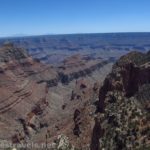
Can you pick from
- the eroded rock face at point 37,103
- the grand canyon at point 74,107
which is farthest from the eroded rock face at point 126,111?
the eroded rock face at point 37,103

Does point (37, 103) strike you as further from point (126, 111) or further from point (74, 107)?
point (126, 111)

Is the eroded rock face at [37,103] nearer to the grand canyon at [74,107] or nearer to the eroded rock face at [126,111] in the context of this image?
the grand canyon at [74,107]

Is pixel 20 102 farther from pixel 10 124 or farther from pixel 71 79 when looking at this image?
pixel 71 79

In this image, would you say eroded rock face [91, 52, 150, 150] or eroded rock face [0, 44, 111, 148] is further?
eroded rock face [0, 44, 111, 148]

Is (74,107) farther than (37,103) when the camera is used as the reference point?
No

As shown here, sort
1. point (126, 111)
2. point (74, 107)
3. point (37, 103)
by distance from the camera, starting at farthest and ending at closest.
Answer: point (37, 103)
point (74, 107)
point (126, 111)

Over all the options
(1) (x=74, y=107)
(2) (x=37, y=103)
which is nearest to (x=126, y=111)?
(1) (x=74, y=107)

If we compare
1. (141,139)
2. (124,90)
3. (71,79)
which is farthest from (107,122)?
(71,79)

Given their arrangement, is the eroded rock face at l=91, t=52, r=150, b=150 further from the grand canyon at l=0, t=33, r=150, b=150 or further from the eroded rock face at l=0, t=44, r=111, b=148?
the eroded rock face at l=0, t=44, r=111, b=148

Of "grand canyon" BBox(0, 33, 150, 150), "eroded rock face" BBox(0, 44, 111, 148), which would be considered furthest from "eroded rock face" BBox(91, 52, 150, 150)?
"eroded rock face" BBox(0, 44, 111, 148)
